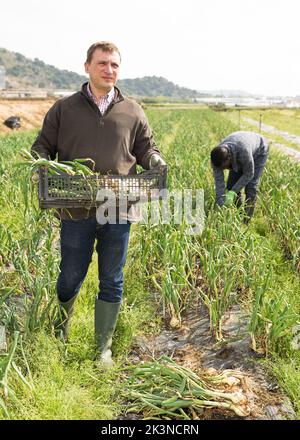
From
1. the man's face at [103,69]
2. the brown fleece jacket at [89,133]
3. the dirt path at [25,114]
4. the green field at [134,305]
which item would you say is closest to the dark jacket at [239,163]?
the green field at [134,305]

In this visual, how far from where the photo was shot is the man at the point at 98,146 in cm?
196

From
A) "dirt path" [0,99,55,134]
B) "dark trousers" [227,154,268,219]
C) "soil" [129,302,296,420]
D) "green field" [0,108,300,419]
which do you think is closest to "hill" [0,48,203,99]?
"dirt path" [0,99,55,134]

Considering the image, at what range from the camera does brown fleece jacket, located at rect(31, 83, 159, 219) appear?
1968 mm

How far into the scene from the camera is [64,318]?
89.4 inches

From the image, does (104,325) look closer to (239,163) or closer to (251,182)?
(239,163)

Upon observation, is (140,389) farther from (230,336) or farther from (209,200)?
(209,200)

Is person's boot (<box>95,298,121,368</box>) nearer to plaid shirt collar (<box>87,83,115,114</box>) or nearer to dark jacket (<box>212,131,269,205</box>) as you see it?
plaid shirt collar (<box>87,83,115,114</box>)

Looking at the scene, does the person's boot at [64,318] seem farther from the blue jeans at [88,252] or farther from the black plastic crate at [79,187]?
the black plastic crate at [79,187]

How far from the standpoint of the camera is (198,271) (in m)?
3.04

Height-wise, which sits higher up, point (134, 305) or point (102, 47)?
point (102, 47)

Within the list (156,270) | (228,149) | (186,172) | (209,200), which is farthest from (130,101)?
(186,172)

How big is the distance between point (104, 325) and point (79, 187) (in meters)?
0.72

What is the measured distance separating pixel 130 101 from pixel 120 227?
1.92 feet

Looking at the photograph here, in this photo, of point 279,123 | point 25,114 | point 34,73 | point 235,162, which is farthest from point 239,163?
point 34,73
